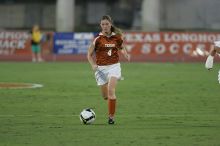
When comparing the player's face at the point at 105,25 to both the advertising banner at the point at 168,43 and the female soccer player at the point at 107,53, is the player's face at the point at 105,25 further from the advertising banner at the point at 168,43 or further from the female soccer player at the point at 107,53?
the advertising banner at the point at 168,43

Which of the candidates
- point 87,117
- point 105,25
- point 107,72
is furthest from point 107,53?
point 87,117

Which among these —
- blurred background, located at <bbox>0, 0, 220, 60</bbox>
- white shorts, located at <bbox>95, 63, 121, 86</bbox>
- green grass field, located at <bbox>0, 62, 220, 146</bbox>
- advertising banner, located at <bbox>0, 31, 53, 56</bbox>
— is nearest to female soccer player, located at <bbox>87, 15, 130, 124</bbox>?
white shorts, located at <bbox>95, 63, 121, 86</bbox>

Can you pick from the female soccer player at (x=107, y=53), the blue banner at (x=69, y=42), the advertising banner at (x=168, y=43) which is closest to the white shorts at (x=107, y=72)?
the female soccer player at (x=107, y=53)

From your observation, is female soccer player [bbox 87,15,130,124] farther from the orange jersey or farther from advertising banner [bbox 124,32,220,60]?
advertising banner [bbox 124,32,220,60]

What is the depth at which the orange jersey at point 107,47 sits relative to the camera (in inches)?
595

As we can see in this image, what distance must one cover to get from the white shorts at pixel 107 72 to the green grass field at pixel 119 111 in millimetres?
856

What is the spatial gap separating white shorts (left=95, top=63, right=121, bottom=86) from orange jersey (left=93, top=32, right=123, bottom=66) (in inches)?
3.3

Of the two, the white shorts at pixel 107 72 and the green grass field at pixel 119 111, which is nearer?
the green grass field at pixel 119 111

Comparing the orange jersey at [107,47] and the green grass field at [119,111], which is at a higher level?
the orange jersey at [107,47]

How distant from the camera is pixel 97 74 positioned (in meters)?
15.3

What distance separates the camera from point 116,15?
56312 millimetres

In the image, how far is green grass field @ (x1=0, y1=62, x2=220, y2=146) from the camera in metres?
12.6

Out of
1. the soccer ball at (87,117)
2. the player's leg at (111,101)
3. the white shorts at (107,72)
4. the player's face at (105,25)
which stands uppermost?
the player's face at (105,25)

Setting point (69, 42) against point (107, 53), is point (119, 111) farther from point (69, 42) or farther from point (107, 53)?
point (69, 42)
